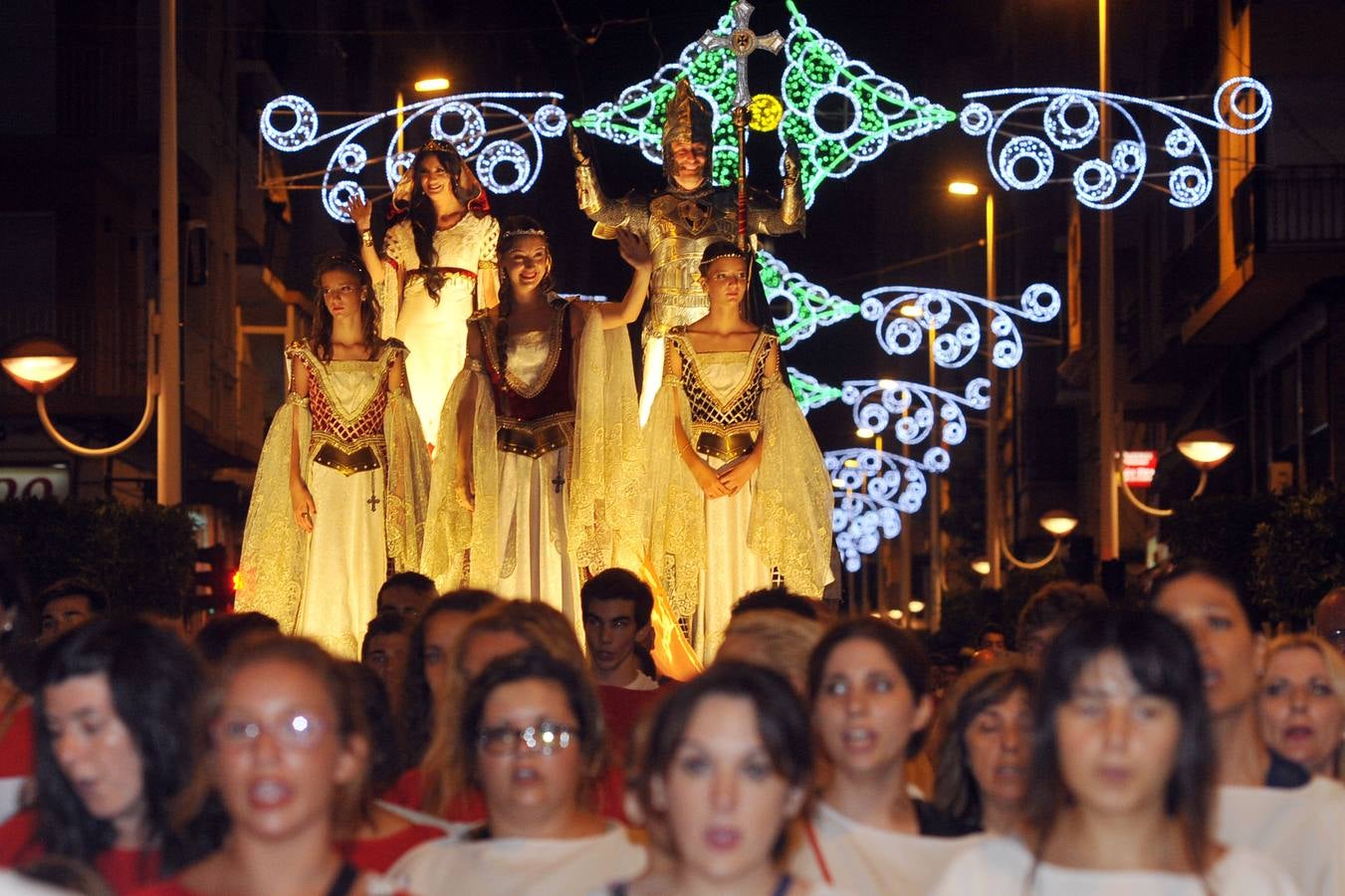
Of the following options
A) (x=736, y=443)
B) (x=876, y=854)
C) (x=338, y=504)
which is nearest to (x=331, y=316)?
(x=338, y=504)

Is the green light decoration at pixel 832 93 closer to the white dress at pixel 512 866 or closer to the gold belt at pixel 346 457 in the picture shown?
the gold belt at pixel 346 457

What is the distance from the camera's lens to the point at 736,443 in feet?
39.5

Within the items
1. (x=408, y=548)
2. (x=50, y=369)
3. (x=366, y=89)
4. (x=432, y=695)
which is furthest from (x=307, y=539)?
(x=366, y=89)

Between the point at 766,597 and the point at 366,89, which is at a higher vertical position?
the point at 366,89

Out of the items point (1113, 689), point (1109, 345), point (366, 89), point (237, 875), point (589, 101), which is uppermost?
point (366, 89)

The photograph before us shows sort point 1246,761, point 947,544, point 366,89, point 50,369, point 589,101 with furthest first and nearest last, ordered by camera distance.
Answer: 1. point 947,544
2. point 366,89
3. point 589,101
4. point 50,369
5. point 1246,761

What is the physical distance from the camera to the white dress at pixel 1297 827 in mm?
5980

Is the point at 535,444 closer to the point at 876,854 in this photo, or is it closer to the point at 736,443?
the point at 736,443

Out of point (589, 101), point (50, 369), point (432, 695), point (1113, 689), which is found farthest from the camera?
point (589, 101)

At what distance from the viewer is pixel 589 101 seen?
1046 inches

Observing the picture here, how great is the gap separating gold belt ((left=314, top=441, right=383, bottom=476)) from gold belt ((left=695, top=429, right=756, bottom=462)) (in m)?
1.62

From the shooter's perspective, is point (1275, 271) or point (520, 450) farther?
point (1275, 271)

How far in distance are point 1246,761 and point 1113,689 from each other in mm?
1558

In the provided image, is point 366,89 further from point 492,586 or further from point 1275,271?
point 492,586
